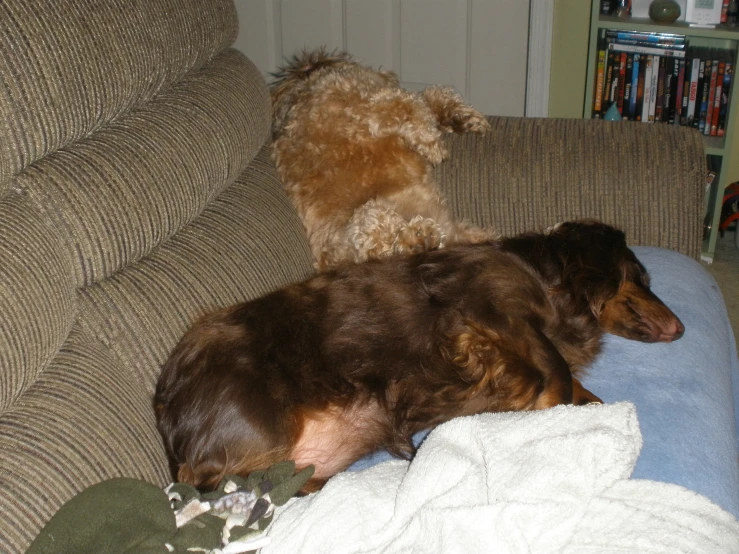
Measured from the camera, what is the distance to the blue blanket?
1170 millimetres

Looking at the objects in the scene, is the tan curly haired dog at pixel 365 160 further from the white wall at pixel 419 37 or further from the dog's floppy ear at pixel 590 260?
the white wall at pixel 419 37

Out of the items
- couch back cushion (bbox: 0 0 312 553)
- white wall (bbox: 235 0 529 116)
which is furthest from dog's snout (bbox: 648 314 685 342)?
white wall (bbox: 235 0 529 116)

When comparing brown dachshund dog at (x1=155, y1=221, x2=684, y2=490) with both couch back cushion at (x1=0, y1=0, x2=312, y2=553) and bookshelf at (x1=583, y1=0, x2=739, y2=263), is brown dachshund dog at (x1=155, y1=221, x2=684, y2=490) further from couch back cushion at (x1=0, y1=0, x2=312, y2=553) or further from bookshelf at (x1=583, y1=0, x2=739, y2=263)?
bookshelf at (x1=583, y1=0, x2=739, y2=263)

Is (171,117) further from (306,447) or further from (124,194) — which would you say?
(306,447)

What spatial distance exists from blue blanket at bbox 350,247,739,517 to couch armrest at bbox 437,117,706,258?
0.77 ft

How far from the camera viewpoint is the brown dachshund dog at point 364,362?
1126mm

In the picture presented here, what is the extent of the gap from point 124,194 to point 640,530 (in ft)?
3.05

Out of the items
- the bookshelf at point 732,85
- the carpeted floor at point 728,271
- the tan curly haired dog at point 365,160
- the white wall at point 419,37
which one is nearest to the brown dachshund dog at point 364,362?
the tan curly haired dog at point 365,160

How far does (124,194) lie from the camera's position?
1230 millimetres

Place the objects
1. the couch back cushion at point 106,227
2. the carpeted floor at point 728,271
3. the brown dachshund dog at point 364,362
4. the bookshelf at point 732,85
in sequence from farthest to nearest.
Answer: the bookshelf at point 732,85, the carpeted floor at point 728,271, the brown dachshund dog at point 364,362, the couch back cushion at point 106,227

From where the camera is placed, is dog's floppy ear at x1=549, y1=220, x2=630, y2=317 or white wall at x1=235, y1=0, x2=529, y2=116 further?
white wall at x1=235, y1=0, x2=529, y2=116

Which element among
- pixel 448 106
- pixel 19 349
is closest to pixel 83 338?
pixel 19 349

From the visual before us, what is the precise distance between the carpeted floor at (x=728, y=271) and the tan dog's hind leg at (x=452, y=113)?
4.51ft

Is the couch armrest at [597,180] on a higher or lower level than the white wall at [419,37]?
lower
